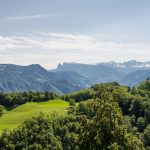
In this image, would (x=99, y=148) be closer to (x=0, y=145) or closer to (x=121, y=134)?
(x=121, y=134)

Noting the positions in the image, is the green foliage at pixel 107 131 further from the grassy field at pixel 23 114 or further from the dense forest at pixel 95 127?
the grassy field at pixel 23 114

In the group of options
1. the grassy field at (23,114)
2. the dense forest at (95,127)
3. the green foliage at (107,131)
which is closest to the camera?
the green foliage at (107,131)

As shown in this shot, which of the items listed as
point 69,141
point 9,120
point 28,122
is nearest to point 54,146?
point 69,141

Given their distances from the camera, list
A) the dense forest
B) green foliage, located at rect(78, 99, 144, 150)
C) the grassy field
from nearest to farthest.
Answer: green foliage, located at rect(78, 99, 144, 150), the dense forest, the grassy field

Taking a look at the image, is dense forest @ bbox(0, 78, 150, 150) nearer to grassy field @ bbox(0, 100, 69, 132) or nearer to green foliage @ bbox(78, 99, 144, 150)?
green foliage @ bbox(78, 99, 144, 150)

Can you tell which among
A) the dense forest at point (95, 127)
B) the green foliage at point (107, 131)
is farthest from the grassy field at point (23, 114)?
the green foliage at point (107, 131)

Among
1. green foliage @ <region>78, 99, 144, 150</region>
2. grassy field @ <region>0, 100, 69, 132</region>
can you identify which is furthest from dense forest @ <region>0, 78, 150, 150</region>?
grassy field @ <region>0, 100, 69, 132</region>

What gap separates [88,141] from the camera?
92.0 ft

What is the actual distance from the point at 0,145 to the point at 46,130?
1718 cm

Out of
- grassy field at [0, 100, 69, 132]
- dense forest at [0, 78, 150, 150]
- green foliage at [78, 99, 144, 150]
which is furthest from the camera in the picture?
grassy field at [0, 100, 69, 132]

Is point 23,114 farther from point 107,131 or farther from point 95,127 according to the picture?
point 107,131

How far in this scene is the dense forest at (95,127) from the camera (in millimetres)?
27750

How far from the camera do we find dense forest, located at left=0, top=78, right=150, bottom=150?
27.8 metres

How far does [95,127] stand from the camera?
2803 centimetres
